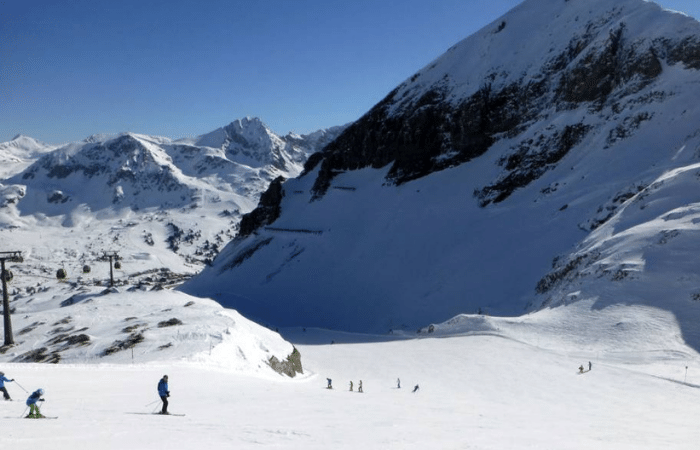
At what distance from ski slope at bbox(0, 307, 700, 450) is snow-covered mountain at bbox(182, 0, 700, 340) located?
830 cm

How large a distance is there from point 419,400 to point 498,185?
54.9m

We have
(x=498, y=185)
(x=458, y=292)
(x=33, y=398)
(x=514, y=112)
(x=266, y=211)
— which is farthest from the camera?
(x=266, y=211)

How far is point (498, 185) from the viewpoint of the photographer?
74.1m

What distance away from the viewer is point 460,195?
7844 cm

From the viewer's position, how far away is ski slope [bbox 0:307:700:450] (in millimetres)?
12953

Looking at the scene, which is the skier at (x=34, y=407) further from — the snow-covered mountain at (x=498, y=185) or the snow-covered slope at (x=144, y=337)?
the snow-covered mountain at (x=498, y=185)

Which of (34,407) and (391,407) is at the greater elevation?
(34,407)

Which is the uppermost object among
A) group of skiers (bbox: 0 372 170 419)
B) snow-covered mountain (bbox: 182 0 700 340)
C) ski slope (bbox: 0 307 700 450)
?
snow-covered mountain (bbox: 182 0 700 340)

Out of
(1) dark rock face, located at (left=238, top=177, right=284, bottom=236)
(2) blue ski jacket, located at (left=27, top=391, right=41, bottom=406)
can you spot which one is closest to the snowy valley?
(1) dark rock face, located at (left=238, top=177, right=284, bottom=236)

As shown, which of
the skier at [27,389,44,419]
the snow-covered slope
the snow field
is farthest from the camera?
the snow-covered slope

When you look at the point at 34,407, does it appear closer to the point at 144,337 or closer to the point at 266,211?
the point at 144,337

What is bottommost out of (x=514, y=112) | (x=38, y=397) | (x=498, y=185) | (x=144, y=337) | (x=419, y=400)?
(x=419, y=400)

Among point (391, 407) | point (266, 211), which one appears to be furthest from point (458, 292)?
point (266, 211)

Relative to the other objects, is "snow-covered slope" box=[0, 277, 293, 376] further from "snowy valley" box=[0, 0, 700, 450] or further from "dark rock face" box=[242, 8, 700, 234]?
"dark rock face" box=[242, 8, 700, 234]
